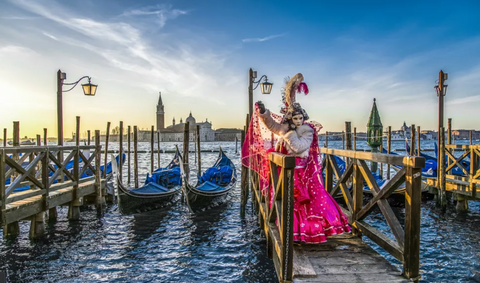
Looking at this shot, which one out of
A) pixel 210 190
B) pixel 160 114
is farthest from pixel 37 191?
pixel 160 114

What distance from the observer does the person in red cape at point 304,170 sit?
10.0ft

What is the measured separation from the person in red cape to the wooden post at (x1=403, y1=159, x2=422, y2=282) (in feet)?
2.61

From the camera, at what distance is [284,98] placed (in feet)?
11.6

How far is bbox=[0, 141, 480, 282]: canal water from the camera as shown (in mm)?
4273

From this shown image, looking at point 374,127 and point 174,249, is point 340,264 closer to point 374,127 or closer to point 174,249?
point 174,249

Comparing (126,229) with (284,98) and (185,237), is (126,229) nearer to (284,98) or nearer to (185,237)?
(185,237)

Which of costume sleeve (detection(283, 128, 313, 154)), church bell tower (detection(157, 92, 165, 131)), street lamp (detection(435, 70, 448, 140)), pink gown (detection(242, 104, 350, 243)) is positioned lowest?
pink gown (detection(242, 104, 350, 243))

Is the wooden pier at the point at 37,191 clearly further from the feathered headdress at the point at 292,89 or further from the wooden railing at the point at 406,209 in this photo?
the wooden railing at the point at 406,209

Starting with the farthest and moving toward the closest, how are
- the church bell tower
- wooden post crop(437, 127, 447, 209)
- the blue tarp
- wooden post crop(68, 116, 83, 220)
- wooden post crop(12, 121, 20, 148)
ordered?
the church bell tower
the blue tarp
wooden post crop(12, 121, 20, 148)
wooden post crop(437, 127, 447, 209)
wooden post crop(68, 116, 83, 220)

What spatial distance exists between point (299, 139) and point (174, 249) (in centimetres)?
317

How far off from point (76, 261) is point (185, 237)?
1.80m

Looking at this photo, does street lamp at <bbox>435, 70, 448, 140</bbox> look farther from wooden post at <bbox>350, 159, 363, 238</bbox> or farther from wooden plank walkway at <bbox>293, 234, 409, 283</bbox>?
wooden plank walkway at <bbox>293, 234, 409, 283</bbox>

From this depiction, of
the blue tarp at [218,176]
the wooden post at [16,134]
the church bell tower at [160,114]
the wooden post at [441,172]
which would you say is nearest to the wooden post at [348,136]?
the wooden post at [441,172]

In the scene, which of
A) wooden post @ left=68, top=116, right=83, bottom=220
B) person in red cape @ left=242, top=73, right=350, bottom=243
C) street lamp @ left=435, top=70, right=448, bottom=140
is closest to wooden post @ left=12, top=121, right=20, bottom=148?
wooden post @ left=68, top=116, right=83, bottom=220
